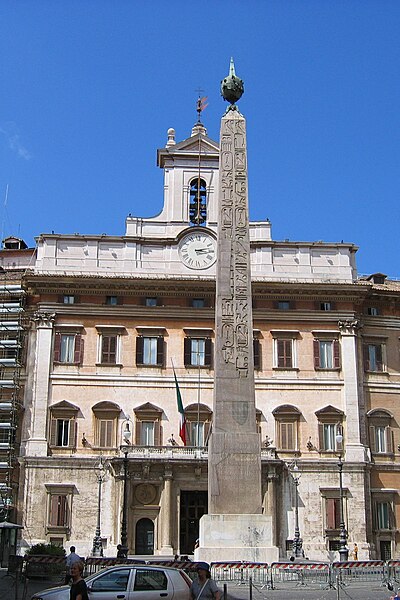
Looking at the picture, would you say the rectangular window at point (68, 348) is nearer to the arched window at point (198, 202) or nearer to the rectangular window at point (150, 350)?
the rectangular window at point (150, 350)

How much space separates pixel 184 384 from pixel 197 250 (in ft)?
19.5

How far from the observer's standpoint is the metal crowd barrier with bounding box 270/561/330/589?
17781mm

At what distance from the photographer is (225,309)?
67.5ft

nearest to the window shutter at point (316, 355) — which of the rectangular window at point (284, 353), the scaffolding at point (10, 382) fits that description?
the rectangular window at point (284, 353)

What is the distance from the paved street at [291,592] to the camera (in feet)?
52.4

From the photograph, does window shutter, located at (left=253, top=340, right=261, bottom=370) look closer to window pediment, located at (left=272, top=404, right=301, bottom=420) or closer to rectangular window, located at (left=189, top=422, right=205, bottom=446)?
window pediment, located at (left=272, top=404, right=301, bottom=420)

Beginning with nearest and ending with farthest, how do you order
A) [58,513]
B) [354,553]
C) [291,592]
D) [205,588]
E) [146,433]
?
[205,588] → [291,592] → [354,553] → [58,513] → [146,433]

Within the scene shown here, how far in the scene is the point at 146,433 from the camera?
35562 millimetres

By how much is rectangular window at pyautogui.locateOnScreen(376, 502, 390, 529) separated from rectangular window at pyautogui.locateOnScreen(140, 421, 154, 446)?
32.3ft

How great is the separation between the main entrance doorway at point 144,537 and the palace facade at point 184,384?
0.08 m

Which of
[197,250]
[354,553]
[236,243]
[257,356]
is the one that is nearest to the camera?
[236,243]

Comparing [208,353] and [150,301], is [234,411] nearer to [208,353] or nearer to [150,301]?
[208,353]

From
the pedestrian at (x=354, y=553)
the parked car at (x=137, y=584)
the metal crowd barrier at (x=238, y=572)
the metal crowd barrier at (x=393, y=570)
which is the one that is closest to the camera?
the parked car at (x=137, y=584)

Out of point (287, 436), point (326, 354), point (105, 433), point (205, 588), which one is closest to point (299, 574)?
point (205, 588)
